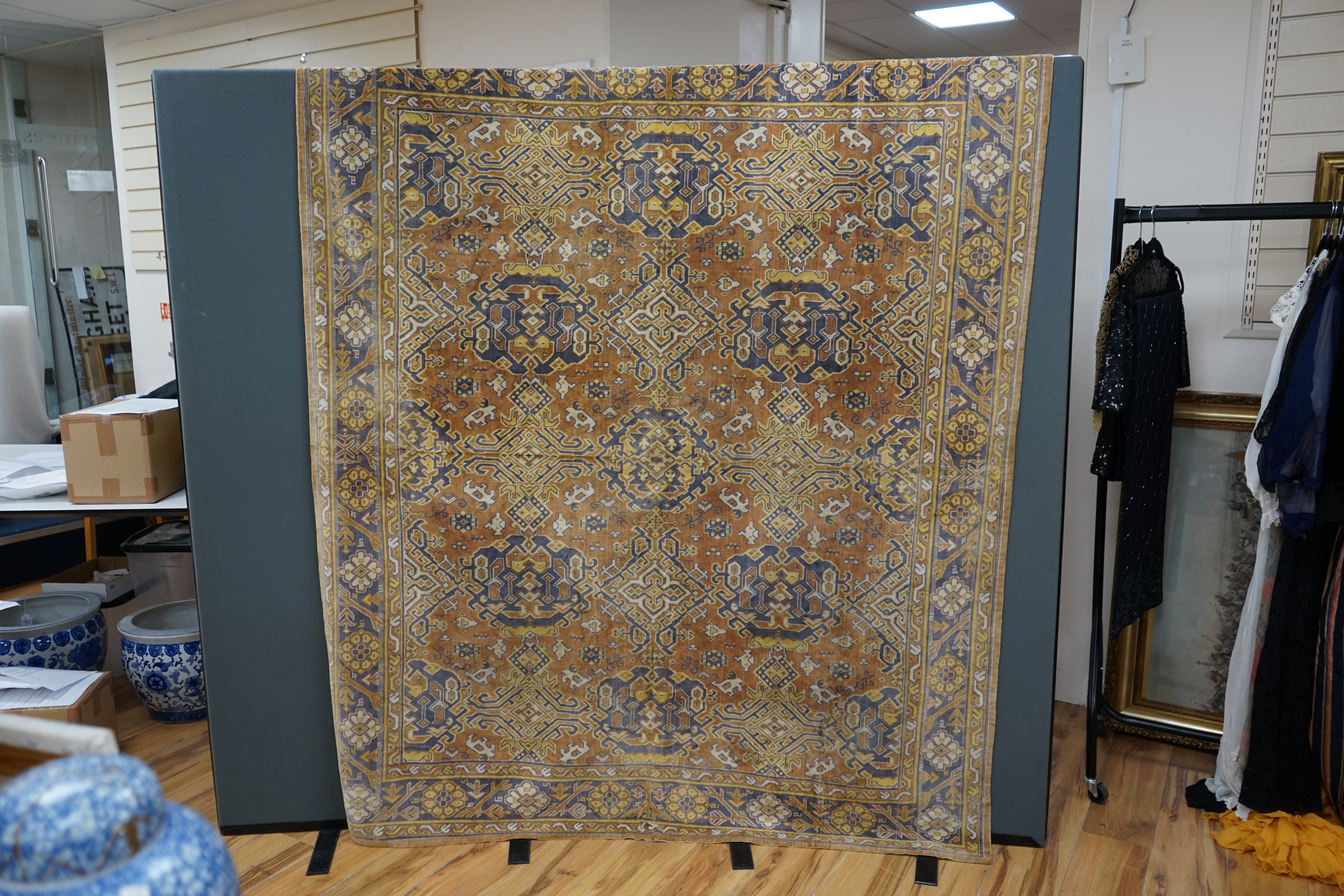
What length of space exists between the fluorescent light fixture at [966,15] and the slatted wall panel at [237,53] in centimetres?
385

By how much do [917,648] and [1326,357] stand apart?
1173mm

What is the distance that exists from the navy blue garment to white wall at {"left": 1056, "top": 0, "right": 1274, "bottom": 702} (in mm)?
488

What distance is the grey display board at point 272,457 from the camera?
2070 millimetres

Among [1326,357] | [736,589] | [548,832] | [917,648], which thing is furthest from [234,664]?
[1326,357]

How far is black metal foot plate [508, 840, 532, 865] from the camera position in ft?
7.33

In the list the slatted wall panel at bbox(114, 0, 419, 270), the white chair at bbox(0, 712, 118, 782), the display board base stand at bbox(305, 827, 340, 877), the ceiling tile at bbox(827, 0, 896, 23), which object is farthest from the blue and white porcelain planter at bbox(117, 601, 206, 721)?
the ceiling tile at bbox(827, 0, 896, 23)

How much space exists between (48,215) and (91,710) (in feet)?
13.9

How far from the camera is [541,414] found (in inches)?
85.0

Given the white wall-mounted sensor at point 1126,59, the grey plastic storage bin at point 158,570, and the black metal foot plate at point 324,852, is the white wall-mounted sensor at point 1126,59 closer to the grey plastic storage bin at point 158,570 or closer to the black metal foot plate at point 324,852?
the black metal foot plate at point 324,852

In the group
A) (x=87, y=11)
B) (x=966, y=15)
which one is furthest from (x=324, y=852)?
(x=966, y=15)

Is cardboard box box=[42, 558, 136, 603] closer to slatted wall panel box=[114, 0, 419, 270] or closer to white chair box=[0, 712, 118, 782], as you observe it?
slatted wall panel box=[114, 0, 419, 270]

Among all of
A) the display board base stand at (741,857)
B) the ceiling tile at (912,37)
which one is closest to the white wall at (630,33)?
the ceiling tile at (912,37)

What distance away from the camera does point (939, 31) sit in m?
7.18

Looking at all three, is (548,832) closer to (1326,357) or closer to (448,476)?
(448,476)
